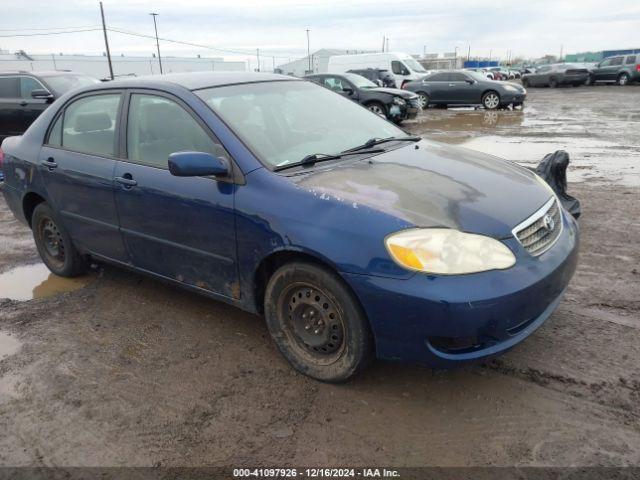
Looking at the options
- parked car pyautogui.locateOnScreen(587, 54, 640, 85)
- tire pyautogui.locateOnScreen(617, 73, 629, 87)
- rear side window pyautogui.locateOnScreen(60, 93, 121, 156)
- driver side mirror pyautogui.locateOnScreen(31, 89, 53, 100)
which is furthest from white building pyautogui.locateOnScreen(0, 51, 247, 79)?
rear side window pyautogui.locateOnScreen(60, 93, 121, 156)

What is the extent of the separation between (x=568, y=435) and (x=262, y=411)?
150cm

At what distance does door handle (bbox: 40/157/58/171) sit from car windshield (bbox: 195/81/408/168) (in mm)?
1591

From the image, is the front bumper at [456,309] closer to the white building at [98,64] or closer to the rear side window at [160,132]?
the rear side window at [160,132]

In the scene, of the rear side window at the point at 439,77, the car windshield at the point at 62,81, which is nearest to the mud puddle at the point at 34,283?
the car windshield at the point at 62,81

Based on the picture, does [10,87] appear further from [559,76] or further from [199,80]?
[559,76]

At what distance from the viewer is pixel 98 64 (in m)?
43.4

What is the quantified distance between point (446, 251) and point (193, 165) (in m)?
1.45

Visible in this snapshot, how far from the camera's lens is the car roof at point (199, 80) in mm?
3547

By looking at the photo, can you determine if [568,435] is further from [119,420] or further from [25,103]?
[25,103]

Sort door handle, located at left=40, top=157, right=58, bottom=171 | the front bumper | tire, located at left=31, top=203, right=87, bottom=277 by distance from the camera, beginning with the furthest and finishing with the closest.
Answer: tire, located at left=31, top=203, right=87, bottom=277 → door handle, located at left=40, top=157, right=58, bottom=171 → the front bumper

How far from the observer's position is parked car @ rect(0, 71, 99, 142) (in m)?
10.1

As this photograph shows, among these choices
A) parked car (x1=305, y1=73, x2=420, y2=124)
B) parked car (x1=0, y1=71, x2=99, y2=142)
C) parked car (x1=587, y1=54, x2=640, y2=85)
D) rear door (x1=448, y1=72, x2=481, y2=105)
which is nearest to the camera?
parked car (x1=0, y1=71, x2=99, y2=142)

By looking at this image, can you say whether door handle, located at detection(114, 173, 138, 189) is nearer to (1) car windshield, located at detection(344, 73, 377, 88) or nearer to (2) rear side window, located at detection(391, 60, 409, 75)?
(1) car windshield, located at detection(344, 73, 377, 88)

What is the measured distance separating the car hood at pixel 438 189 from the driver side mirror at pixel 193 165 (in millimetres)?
462
